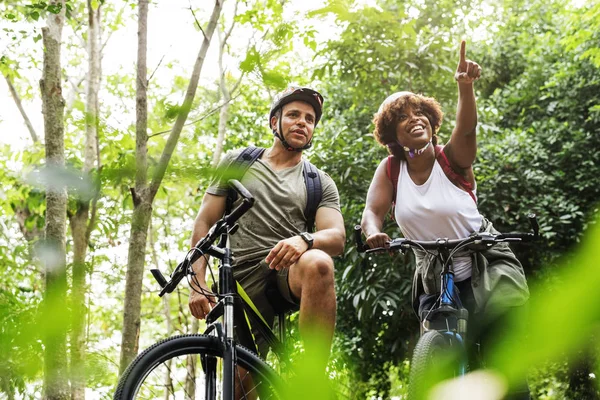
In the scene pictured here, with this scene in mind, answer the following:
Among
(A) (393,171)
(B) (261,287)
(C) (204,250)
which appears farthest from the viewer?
(A) (393,171)

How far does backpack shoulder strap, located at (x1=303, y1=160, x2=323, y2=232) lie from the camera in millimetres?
2965

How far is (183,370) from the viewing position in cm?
220

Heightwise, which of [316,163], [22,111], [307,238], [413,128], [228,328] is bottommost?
[228,328]

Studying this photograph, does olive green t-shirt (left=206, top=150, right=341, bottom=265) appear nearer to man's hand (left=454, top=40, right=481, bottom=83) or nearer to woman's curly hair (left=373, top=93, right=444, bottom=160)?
woman's curly hair (left=373, top=93, right=444, bottom=160)

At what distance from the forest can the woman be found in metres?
0.39

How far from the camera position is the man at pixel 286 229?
2486mm

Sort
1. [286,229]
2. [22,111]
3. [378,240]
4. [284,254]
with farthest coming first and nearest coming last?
1. [22,111]
2. [286,229]
3. [378,240]
4. [284,254]

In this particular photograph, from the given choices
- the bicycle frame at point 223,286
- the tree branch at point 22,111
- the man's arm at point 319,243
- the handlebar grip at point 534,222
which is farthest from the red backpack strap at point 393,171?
the tree branch at point 22,111

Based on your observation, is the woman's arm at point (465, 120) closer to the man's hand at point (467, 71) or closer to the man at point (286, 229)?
the man's hand at point (467, 71)

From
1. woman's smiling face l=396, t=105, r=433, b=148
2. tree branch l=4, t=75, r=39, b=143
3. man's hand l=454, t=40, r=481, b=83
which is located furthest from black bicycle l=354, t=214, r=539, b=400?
tree branch l=4, t=75, r=39, b=143

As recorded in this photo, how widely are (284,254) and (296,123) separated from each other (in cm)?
84

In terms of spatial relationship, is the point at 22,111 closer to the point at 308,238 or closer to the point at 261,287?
the point at 261,287

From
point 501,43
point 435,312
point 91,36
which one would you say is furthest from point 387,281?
point 501,43

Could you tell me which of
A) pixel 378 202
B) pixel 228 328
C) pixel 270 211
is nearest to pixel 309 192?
pixel 270 211
